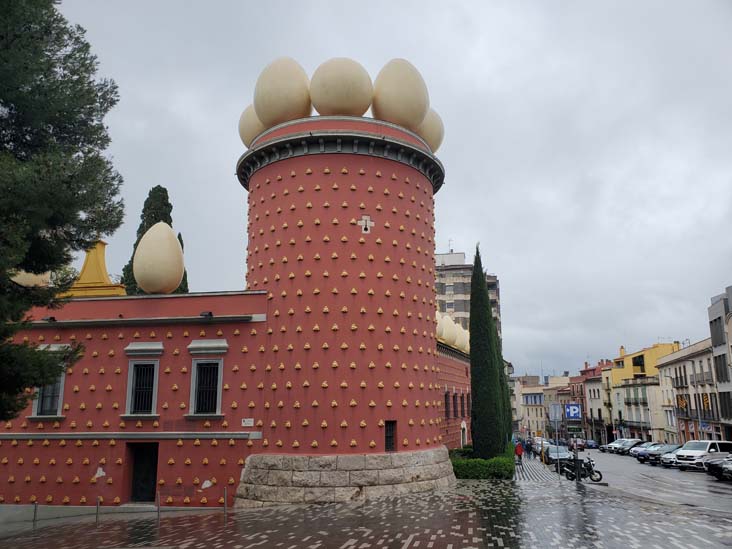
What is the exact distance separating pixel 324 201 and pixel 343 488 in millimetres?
9698

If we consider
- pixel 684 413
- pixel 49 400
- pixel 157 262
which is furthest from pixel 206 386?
pixel 684 413

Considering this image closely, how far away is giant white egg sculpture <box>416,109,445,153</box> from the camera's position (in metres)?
22.9

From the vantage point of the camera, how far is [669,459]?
34250mm

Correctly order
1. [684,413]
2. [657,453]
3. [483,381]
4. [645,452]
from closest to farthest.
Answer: [483,381] → [657,453] → [645,452] → [684,413]

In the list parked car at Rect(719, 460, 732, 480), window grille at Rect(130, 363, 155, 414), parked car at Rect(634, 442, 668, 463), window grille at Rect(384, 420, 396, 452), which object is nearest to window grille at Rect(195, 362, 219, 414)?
window grille at Rect(130, 363, 155, 414)

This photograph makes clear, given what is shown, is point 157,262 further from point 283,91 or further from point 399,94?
point 399,94

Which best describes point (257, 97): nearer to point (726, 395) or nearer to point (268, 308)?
point (268, 308)

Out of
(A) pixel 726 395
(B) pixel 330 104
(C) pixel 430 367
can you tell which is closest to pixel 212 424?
(C) pixel 430 367

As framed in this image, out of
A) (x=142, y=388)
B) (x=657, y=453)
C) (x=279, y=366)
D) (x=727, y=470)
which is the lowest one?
(x=657, y=453)

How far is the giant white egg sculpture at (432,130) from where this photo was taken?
2289 centimetres

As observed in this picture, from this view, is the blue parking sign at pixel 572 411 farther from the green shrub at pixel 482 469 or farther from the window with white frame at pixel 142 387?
the window with white frame at pixel 142 387

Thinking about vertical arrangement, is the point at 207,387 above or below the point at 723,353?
below

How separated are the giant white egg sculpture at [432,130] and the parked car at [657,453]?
27.3 m

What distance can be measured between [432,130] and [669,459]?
26.6 meters
